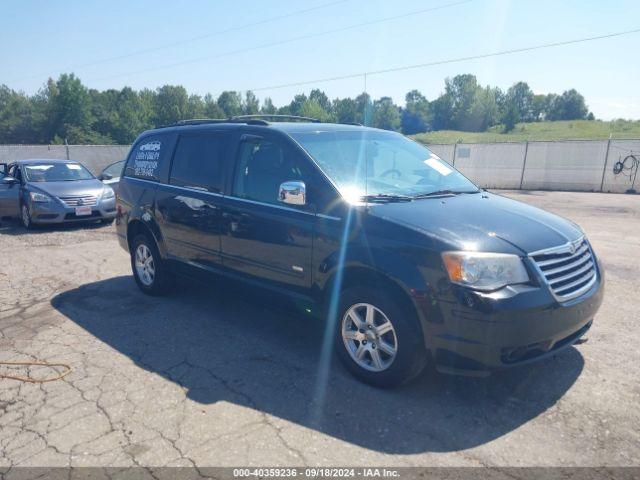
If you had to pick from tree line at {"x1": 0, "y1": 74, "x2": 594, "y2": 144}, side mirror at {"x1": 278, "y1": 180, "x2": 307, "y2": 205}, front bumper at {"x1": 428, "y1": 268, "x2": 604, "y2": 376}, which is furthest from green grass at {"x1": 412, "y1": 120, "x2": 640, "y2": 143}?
front bumper at {"x1": 428, "y1": 268, "x2": 604, "y2": 376}

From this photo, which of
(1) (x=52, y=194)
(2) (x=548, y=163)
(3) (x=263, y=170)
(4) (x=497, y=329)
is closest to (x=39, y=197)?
(1) (x=52, y=194)

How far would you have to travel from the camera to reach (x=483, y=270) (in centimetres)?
294

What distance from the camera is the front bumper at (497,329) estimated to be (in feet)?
9.41

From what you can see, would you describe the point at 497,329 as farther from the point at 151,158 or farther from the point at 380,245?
the point at 151,158

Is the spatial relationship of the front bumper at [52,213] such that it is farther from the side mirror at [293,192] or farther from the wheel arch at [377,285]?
the wheel arch at [377,285]

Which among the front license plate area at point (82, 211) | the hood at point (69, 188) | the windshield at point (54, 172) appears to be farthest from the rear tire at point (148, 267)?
the windshield at point (54, 172)

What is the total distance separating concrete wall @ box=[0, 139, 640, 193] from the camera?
18.5 meters

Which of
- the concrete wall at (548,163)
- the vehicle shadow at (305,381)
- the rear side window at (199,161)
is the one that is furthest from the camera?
the concrete wall at (548,163)

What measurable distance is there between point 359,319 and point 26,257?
6825mm

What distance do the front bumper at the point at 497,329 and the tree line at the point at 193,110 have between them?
59397 mm

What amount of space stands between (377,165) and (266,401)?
7.20 ft

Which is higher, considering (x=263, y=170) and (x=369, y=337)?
(x=263, y=170)

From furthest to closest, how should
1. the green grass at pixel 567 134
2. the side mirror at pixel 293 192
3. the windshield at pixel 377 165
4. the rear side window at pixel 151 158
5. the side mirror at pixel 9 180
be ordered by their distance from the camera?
1. the green grass at pixel 567 134
2. the side mirror at pixel 9 180
3. the rear side window at pixel 151 158
4. the windshield at pixel 377 165
5. the side mirror at pixel 293 192

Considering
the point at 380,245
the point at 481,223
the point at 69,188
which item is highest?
the point at 481,223
